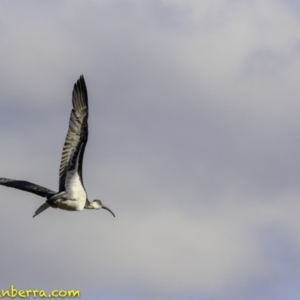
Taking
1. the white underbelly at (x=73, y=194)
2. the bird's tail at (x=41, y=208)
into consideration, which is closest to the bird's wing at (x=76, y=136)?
the white underbelly at (x=73, y=194)

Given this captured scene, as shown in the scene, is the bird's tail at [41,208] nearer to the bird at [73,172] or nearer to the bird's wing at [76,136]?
the bird at [73,172]

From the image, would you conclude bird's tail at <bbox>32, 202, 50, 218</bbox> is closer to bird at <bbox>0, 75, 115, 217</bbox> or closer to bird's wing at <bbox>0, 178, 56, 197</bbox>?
bird at <bbox>0, 75, 115, 217</bbox>

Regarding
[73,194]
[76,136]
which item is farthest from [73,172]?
[76,136]

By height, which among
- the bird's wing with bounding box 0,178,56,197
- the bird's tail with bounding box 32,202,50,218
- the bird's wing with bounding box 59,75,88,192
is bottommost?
the bird's tail with bounding box 32,202,50,218

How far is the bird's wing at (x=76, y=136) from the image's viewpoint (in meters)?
54.4

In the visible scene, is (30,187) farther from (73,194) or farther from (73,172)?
(73,172)

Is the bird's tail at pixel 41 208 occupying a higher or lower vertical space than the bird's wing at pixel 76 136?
lower

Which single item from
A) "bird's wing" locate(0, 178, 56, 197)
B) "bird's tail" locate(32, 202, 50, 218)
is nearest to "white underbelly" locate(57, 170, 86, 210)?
"bird's tail" locate(32, 202, 50, 218)

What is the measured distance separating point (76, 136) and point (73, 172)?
58.1 inches

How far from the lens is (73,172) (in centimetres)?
5431

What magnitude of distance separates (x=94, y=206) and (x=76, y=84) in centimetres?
482

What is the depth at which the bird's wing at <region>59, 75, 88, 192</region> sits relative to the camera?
54438mm

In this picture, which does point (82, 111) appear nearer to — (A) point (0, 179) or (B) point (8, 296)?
(A) point (0, 179)

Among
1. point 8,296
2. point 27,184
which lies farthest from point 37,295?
point 27,184
